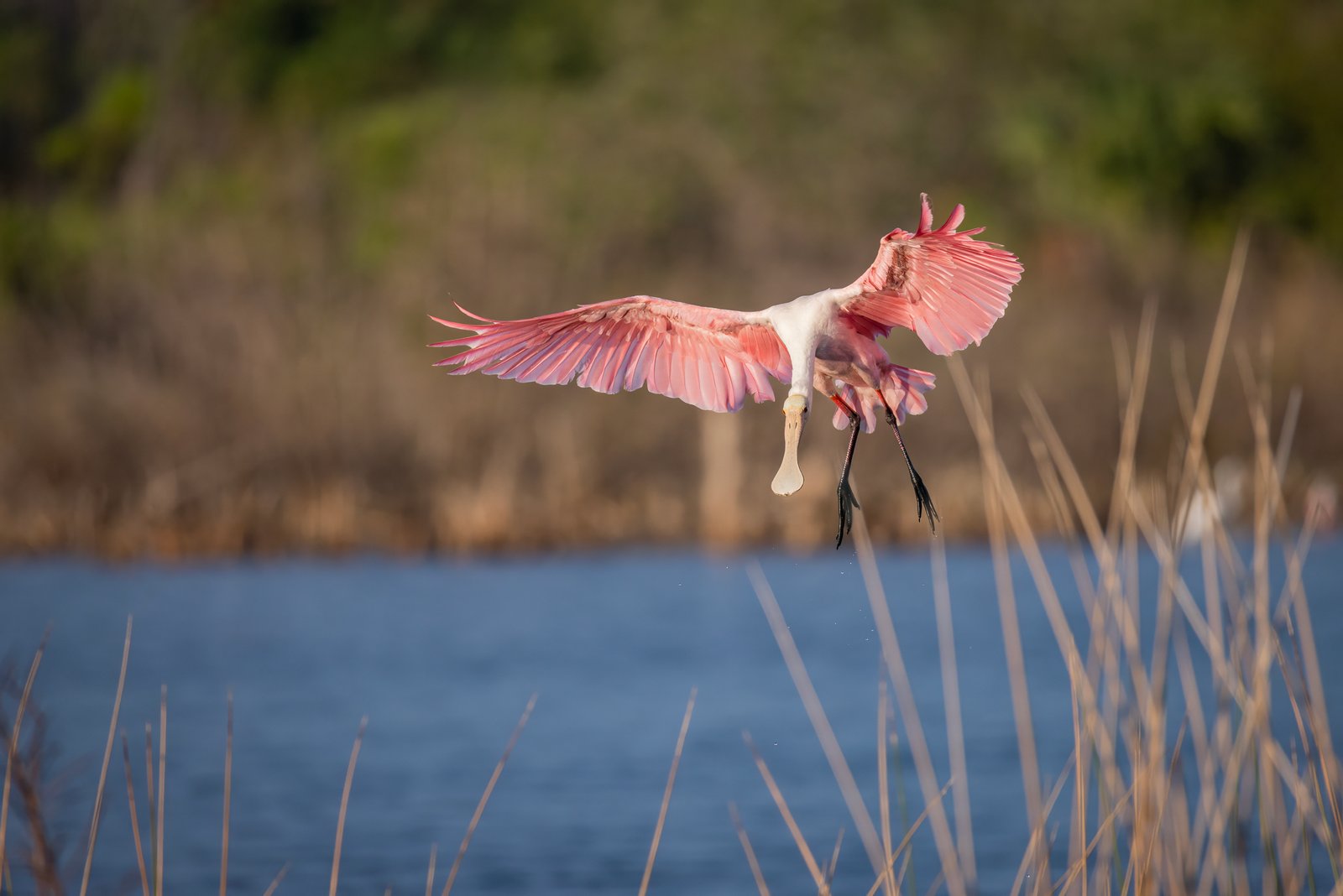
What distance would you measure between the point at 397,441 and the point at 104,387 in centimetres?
300

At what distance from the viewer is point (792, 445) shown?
304 centimetres

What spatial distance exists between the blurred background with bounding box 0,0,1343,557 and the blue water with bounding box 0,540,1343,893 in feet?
2.55

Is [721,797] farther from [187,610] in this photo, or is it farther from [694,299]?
[694,299]

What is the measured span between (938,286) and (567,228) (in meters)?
19.4

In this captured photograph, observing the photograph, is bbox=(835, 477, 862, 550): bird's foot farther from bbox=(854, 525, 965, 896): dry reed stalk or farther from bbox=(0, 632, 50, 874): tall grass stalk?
bbox=(0, 632, 50, 874): tall grass stalk

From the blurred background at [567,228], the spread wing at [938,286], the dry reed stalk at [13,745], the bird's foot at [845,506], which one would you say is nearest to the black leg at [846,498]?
the bird's foot at [845,506]

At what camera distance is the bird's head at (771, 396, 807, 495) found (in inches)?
119

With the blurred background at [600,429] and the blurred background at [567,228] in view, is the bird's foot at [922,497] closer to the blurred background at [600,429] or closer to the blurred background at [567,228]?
the blurred background at [600,429]

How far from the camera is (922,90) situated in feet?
90.4

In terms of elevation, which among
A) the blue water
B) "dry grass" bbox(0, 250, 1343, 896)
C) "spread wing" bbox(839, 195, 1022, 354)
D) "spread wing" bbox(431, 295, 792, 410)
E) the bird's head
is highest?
"spread wing" bbox(839, 195, 1022, 354)

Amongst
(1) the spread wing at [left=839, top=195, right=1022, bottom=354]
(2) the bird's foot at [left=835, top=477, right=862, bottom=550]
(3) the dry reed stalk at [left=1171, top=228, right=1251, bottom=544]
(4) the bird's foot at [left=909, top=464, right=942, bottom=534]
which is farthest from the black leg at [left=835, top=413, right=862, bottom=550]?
(3) the dry reed stalk at [left=1171, top=228, right=1251, bottom=544]

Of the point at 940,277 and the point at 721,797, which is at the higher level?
the point at 940,277

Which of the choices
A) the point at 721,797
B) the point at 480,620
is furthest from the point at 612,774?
the point at 480,620

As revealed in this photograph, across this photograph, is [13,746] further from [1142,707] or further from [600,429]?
[600,429]
